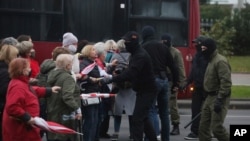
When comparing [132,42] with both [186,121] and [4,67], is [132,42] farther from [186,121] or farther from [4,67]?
[186,121]

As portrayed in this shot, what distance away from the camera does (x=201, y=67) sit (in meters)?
13.8

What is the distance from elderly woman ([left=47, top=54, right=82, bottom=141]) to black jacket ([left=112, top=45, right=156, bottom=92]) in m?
1.41

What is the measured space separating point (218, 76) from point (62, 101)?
257cm

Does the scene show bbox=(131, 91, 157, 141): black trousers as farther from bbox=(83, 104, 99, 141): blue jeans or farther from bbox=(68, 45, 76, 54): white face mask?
bbox=(68, 45, 76, 54): white face mask

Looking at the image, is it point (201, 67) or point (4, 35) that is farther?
point (4, 35)

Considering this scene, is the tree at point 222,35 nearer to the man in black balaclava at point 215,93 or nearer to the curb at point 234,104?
the curb at point 234,104

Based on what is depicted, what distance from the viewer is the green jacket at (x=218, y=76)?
11688 millimetres

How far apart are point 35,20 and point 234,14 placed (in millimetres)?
31533

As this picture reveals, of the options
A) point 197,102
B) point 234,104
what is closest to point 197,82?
point 197,102

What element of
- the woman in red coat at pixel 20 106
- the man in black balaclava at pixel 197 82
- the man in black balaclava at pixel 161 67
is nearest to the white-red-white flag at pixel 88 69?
the man in black balaclava at pixel 161 67

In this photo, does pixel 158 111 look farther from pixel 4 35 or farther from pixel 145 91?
pixel 4 35

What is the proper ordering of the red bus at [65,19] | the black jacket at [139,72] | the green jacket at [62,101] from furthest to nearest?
the red bus at [65,19] → the black jacket at [139,72] → the green jacket at [62,101]

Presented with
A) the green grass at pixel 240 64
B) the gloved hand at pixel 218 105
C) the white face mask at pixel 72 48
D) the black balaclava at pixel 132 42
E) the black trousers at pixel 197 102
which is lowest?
the green grass at pixel 240 64

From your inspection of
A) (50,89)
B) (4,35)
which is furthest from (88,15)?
(50,89)
